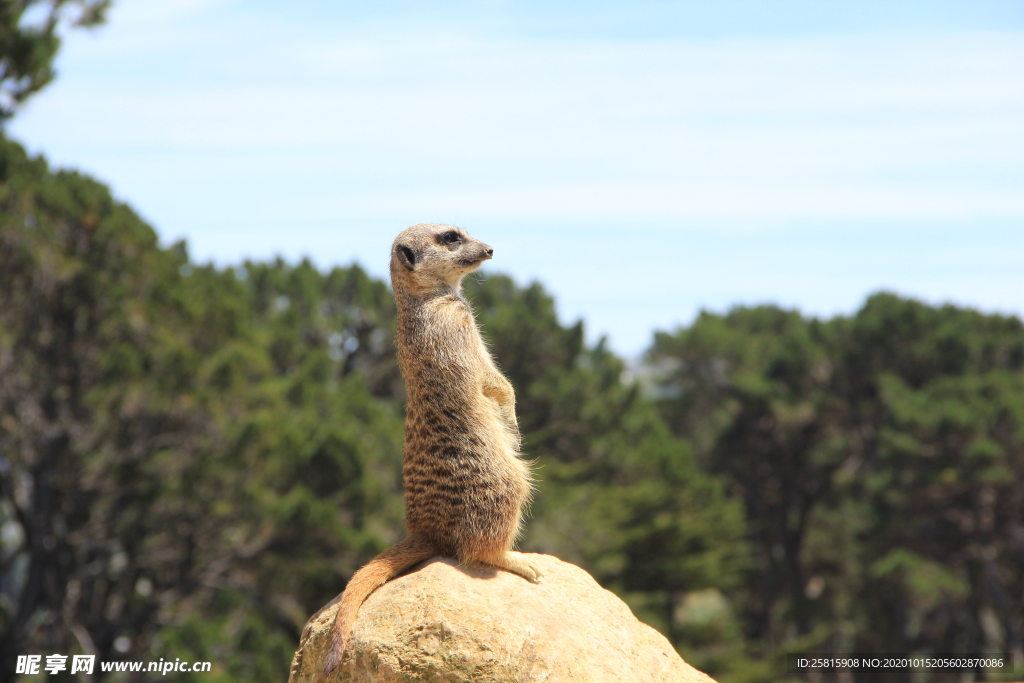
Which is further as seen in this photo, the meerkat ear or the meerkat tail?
the meerkat ear

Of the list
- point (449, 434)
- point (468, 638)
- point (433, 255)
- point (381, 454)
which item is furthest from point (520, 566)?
point (381, 454)

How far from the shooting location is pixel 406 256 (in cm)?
623

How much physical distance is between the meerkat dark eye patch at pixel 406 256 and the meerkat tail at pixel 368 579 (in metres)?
1.77

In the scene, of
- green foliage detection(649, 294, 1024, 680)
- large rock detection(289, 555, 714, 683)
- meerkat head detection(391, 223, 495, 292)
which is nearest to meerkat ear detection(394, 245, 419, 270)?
meerkat head detection(391, 223, 495, 292)

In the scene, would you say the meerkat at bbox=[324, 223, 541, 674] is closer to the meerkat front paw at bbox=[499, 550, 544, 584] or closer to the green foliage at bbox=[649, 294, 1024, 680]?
the meerkat front paw at bbox=[499, 550, 544, 584]

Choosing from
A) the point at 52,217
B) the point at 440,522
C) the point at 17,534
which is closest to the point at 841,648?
the point at 17,534

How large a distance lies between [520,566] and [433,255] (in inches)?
81.1

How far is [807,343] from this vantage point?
39125 millimetres

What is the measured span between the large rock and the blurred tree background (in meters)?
10.6

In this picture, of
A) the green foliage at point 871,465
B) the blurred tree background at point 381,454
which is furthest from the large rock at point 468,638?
the green foliage at point 871,465

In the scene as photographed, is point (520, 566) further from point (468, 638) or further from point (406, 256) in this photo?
point (406, 256)

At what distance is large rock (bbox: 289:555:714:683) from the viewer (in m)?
5.42

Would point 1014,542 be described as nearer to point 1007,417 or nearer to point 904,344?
point 1007,417

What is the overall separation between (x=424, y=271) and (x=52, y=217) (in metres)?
19.3
